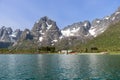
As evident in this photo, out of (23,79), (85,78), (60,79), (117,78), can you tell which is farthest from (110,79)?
(23,79)

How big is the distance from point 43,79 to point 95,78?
671 inches

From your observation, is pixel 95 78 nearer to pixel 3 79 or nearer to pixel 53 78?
pixel 53 78

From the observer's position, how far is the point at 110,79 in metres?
84.9

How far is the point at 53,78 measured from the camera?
89062mm

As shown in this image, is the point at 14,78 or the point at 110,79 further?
the point at 14,78

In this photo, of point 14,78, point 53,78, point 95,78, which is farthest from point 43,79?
point 95,78

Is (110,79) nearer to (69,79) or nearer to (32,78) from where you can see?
(69,79)

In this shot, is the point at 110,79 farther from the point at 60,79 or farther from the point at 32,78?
the point at 32,78

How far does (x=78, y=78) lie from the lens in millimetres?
88438

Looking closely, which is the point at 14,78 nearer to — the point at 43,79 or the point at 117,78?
the point at 43,79

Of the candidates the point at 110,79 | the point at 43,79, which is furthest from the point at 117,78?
the point at 43,79

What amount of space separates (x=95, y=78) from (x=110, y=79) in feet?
17.2

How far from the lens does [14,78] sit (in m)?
90.4

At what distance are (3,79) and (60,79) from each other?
61.6 ft
